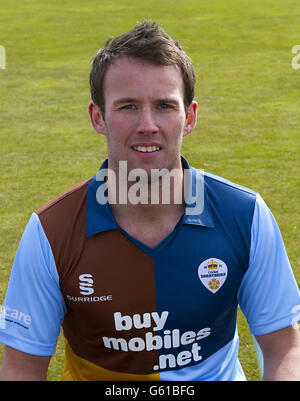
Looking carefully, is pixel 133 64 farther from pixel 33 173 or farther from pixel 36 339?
pixel 33 173

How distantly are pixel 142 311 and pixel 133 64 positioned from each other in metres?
1.05

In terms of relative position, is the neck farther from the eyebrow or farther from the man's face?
the eyebrow

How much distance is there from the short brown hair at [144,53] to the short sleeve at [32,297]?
2.19 ft

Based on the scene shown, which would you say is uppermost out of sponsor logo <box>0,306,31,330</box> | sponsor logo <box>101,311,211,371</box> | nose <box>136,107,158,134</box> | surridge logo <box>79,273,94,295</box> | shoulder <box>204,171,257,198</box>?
nose <box>136,107,158,134</box>

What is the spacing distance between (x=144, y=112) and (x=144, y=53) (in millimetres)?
245

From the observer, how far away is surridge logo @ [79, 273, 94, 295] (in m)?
2.77

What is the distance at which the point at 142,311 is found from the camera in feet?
9.17

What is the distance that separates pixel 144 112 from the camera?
2617 mm

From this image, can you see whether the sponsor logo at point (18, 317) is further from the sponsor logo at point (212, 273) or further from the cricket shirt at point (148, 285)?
the sponsor logo at point (212, 273)

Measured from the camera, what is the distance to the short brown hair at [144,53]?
8.66 feet

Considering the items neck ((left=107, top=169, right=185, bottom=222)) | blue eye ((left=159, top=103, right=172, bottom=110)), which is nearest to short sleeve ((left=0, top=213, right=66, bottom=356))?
neck ((left=107, top=169, right=185, bottom=222))

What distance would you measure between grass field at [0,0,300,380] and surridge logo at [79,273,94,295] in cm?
219

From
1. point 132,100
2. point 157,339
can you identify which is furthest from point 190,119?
point 157,339

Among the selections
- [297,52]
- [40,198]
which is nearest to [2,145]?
[40,198]
